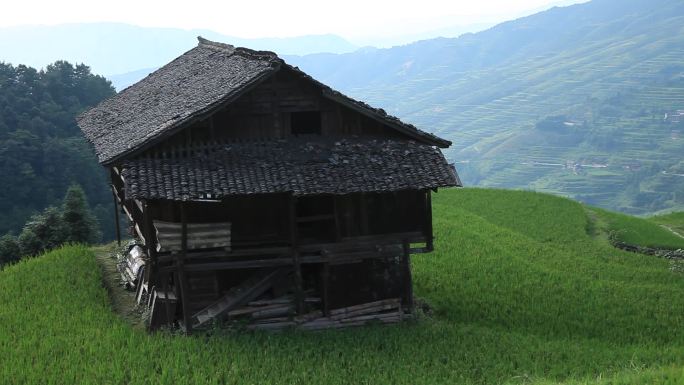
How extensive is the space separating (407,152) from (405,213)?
1.59 meters

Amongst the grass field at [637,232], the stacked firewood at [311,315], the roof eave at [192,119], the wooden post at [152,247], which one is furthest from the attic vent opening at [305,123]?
the grass field at [637,232]

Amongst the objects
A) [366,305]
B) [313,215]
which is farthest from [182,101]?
[366,305]

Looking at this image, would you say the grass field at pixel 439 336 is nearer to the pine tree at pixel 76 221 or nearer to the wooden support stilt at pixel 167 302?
the wooden support stilt at pixel 167 302

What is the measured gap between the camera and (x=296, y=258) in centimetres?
1731

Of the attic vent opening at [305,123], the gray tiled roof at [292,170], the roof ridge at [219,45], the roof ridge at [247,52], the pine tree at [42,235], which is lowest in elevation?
the pine tree at [42,235]

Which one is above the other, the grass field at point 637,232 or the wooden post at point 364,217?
the wooden post at point 364,217

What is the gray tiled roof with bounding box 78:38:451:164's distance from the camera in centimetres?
1672

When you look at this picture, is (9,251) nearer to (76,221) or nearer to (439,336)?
(76,221)

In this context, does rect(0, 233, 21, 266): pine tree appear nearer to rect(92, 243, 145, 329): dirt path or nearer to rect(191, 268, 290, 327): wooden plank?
rect(92, 243, 145, 329): dirt path

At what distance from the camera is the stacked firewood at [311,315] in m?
17.4

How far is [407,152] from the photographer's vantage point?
18.1 m

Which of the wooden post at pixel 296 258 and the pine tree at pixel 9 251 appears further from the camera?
the pine tree at pixel 9 251

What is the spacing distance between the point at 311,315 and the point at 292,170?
3803 mm

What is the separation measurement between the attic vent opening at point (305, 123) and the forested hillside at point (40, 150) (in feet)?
114
